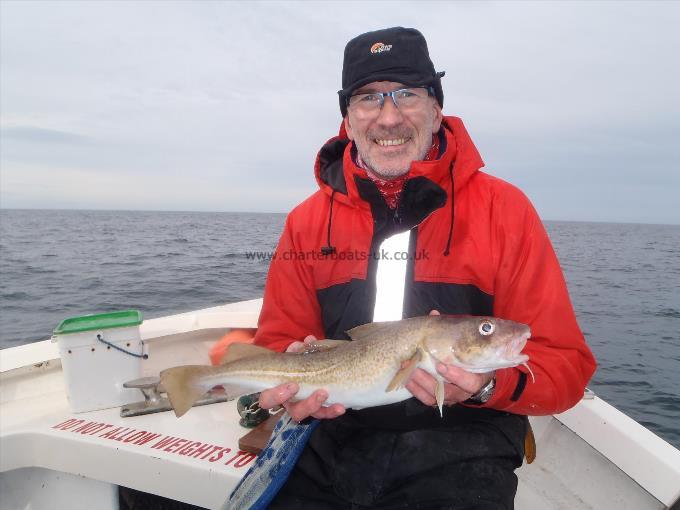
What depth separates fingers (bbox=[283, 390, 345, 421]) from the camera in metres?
3.18

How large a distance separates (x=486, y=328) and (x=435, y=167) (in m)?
1.32

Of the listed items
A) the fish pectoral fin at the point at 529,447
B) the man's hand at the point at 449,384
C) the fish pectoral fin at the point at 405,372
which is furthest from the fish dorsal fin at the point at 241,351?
the fish pectoral fin at the point at 529,447

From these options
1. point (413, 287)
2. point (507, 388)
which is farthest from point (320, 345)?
point (507, 388)

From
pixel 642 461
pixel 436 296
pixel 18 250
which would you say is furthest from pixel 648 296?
pixel 18 250

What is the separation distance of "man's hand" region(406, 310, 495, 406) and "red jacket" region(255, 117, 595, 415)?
17 cm

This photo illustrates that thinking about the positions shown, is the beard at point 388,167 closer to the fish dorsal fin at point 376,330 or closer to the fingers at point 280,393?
the fish dorsal fin at point 376,330

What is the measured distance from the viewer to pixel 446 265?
3457 mm

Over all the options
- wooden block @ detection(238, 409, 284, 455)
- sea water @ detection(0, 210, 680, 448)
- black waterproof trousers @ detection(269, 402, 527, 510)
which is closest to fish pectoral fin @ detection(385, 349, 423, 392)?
black waterproof trousers @ detection(269, 402, 527, 510)

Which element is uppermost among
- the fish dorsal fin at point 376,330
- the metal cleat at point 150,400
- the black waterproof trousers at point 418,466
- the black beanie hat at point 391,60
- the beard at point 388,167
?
the black beanie hat at point 391,60

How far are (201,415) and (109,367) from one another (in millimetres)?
1100

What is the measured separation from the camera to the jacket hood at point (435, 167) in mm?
3555

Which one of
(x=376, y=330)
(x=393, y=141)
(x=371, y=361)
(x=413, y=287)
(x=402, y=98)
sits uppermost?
(x=402, y=98)

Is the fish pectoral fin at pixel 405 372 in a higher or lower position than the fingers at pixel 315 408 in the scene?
higher

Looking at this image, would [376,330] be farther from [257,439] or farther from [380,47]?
[380,47]
